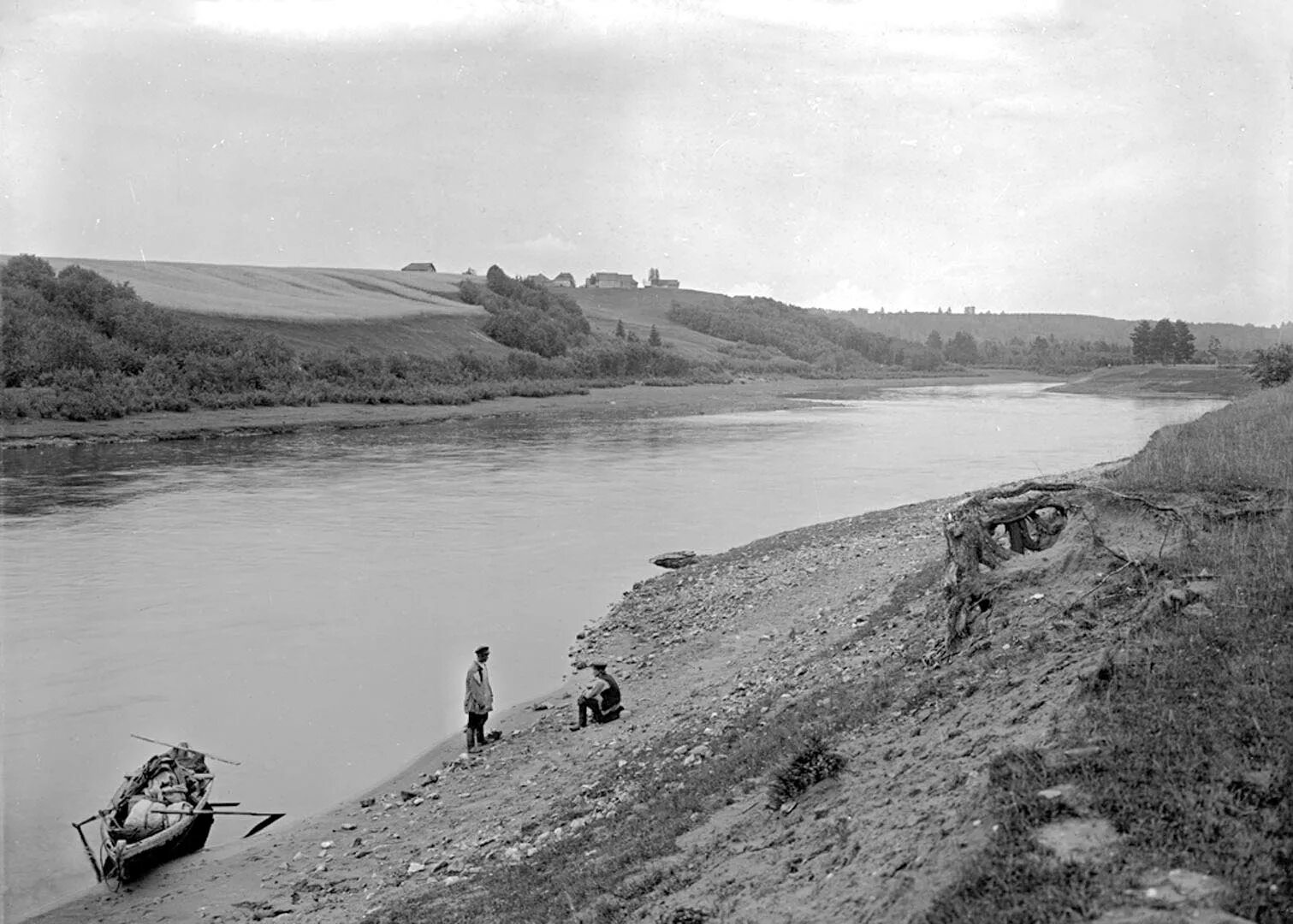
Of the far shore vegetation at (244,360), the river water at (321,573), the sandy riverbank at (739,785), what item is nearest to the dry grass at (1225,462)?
the sandy riverbank at (739,785)

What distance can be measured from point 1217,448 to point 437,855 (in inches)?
485

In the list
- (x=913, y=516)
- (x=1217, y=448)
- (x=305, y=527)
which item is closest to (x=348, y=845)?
(x=1217, y=448)

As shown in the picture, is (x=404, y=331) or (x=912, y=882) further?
(x=404, y=331)

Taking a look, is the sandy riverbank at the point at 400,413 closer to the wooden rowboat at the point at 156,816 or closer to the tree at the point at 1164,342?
the tree at the point at 1164,342

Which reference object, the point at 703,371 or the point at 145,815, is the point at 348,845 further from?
the point at 703,371

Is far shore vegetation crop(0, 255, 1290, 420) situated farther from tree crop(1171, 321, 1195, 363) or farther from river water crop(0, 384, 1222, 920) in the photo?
river water crop(0, 384, 1222, 920)

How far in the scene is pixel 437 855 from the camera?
11383mm

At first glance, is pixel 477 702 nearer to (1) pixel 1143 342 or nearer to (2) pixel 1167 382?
(2) pixel 1167 382

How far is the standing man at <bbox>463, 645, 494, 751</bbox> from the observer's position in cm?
1521

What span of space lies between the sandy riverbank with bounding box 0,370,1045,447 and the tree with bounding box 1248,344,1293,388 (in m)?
46.4

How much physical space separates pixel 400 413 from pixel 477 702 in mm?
63698

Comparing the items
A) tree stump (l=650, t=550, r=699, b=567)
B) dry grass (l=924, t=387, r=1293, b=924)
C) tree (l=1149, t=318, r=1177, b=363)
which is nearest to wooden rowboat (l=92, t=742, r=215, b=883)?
dry grass (l=924, t=387, r=1293, b=924)

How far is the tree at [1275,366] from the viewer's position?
45125 millimetres

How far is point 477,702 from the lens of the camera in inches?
602
